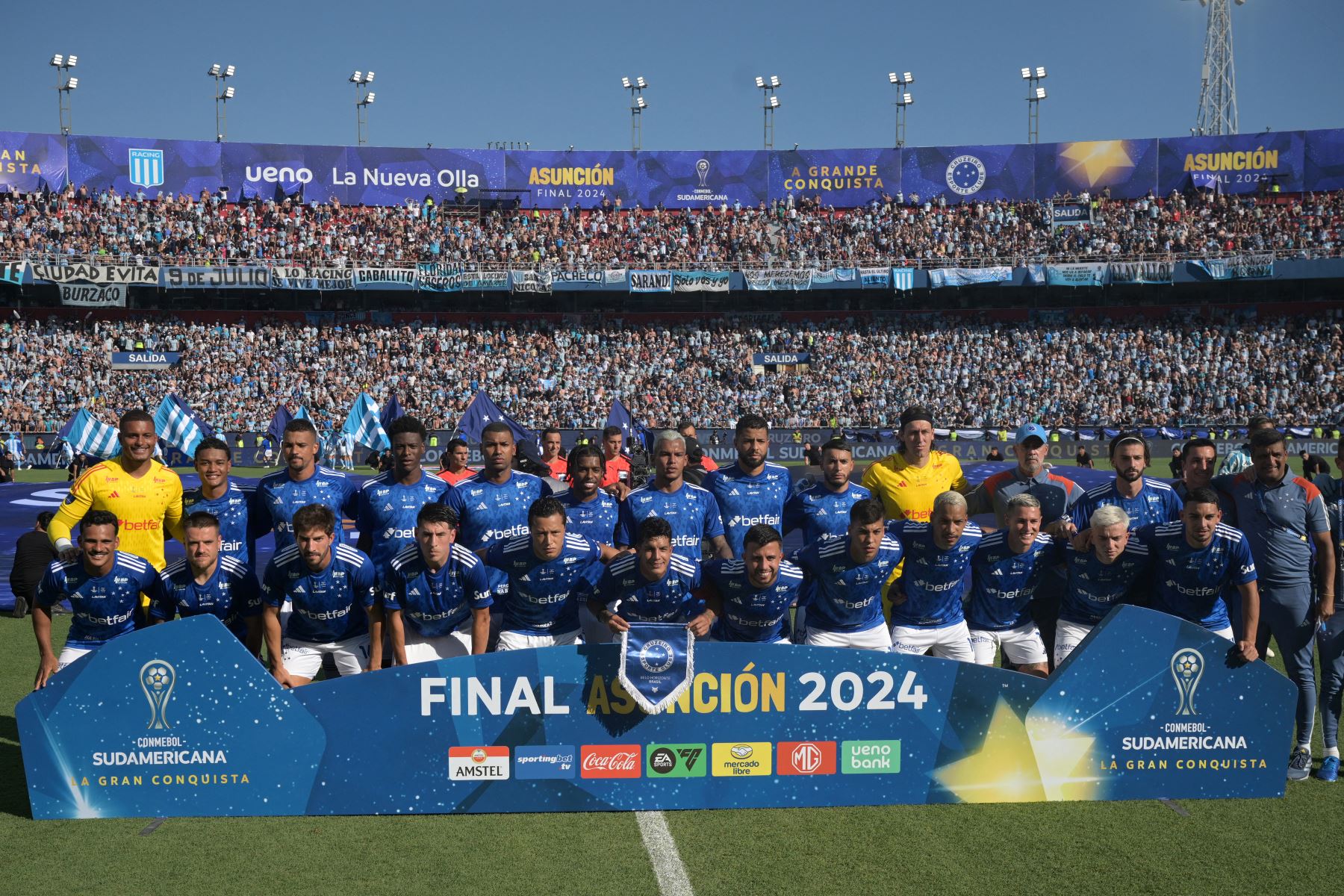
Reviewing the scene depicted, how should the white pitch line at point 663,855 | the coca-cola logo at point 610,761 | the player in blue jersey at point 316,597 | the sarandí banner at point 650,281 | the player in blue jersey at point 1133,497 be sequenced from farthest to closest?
the sarandí banner at point 650,281, the player in blue jersey at point 1133,497, the player in blue jersey at point 316,597, the coca-cola logo at point 610,761, the white pitch line at point 663,855

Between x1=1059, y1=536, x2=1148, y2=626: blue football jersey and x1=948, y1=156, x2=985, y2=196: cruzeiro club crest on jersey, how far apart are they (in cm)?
4490

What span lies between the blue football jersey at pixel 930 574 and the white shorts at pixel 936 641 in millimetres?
40

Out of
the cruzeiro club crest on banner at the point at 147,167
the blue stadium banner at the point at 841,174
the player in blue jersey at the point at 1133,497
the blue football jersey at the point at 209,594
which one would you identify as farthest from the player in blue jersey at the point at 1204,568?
the cruzeiro club crest on banner at the point at 147,167

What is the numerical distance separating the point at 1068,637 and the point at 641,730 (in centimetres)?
274

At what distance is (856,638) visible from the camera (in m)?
6.66

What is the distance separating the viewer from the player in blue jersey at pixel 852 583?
→ 6543mm

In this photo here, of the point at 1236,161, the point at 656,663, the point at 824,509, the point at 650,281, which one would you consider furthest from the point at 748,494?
the point at 1236,161

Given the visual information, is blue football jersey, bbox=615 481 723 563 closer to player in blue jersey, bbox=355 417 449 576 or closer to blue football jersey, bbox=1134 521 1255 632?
player in blue jersey, bbox=355 417 449 576

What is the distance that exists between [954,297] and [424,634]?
41409 millimetres

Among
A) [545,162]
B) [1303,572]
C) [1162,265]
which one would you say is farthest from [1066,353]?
[1303,572]

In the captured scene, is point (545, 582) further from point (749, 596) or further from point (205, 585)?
point (205, 585)

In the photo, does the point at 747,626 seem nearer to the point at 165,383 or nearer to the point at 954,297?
the point at 165,383

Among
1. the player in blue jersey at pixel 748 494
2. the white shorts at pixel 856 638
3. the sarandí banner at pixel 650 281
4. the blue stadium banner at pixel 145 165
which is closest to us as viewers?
the white shorts at pixel 856 638

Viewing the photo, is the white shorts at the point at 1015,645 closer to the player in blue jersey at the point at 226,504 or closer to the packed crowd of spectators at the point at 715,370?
the player in blue jersey at the point at 226,504
